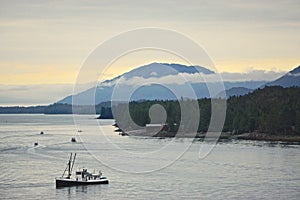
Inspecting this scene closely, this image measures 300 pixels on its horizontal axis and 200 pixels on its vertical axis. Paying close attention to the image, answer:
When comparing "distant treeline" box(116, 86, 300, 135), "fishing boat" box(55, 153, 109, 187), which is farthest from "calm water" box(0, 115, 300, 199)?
"distant treeline" box(116, 86, 300, 135)

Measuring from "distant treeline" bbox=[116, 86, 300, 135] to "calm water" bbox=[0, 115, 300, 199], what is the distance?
9581 mm

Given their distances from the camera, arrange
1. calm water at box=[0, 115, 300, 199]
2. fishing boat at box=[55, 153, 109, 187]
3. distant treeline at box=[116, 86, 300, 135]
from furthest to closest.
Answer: distant treeline at box=[116, 86, 300, 135]
fishing boat at box=[55, 153, 109, 187]
calm water at box=[0, 115, 300, 199]

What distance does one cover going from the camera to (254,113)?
53.4 metres

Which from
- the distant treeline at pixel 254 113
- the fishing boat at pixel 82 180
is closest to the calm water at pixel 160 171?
the fishing boat at pixel 82 180

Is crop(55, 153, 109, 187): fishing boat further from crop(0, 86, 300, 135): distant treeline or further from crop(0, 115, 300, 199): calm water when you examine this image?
crop(0, 86, 300, 135): distant treeline

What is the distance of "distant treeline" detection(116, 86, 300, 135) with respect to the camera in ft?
165

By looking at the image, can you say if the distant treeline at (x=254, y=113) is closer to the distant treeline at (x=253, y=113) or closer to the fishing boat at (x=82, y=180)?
the distant treeline at (x=253, y=113)

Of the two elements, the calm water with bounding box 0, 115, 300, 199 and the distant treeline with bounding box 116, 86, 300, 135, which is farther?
the distant treeline with bounding box 116, 86, 300, 135

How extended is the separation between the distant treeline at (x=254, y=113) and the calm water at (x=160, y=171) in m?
9.58

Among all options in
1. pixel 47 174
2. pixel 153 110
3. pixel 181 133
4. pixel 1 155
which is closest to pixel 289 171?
pixel 47 174

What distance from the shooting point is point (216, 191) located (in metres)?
22.1

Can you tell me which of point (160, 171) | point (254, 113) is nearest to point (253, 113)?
point (254, 113)

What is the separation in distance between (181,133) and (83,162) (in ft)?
77.1

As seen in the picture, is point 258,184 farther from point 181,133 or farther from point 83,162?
point 181,133
